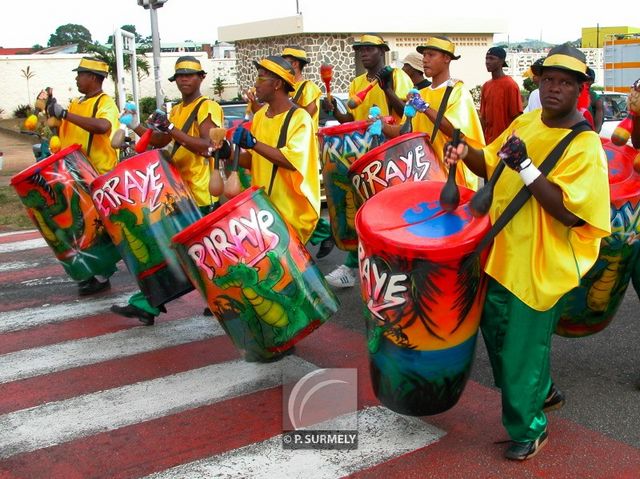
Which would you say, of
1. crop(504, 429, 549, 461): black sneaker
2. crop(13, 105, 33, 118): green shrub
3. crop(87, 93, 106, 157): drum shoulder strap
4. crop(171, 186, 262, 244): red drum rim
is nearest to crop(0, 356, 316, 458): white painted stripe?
crop(171, 186, 262, 244): red drum rim

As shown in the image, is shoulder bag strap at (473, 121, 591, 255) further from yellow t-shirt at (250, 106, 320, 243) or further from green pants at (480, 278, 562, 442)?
yellow t-shirt at (250, 106, 320, 243)

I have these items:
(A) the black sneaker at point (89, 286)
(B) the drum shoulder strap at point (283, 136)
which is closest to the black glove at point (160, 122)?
(B) the drum shoulder strap at point (283, 136)

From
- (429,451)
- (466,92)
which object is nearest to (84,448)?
(429,451)

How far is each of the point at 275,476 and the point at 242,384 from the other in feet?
3.96

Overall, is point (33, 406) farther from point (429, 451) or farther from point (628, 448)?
point (628, 448)

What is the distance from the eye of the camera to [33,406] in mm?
4742

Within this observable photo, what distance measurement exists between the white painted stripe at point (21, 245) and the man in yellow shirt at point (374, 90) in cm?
403

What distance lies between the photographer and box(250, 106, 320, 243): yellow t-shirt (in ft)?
16.0

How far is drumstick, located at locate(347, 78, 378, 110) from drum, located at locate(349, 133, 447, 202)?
5.92 ft

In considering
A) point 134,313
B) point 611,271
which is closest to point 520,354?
point 611,271

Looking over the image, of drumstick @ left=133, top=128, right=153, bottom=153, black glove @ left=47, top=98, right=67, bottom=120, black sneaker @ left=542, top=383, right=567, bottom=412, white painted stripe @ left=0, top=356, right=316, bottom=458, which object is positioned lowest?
white painted stripe @ left=0, top=356, right=316, bottom=458

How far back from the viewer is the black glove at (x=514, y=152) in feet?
10.6

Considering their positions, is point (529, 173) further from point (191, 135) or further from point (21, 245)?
point (21, 245)

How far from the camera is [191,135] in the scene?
584cm
